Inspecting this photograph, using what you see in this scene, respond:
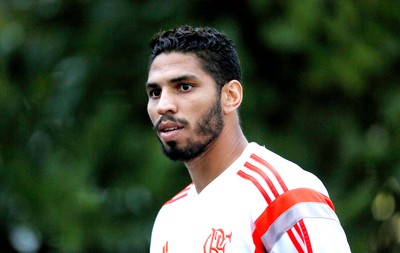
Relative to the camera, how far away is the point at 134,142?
1191 cm

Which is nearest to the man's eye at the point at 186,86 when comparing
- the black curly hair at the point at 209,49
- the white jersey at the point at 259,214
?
the black curly hair at the point at 209,49

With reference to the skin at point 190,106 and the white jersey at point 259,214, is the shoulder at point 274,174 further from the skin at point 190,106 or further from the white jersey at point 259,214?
the skin at point 190,106

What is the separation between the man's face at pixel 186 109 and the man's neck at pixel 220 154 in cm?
6

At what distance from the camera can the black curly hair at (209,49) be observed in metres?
5.98

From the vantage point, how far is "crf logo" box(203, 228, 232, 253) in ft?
19.0

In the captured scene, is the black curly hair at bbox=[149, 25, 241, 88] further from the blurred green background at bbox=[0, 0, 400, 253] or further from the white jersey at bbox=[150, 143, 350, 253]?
the blurred green background at bbox=[0, 0, 400, 253]

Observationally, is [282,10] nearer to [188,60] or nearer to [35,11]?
[35,11]

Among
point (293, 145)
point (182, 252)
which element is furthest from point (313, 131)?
point (182, 252)

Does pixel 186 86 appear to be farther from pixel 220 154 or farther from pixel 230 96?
pixel 220 154

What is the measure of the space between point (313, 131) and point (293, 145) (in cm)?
33

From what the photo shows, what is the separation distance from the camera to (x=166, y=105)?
5895 millimetres

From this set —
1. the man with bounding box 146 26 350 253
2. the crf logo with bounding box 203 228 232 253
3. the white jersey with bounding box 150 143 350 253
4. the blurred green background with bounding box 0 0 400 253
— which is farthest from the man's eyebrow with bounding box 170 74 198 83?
the blurred green background with bounding box 0 0 400 253

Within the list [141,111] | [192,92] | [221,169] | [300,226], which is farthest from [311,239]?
[141,111]

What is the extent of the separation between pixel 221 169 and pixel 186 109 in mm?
366
